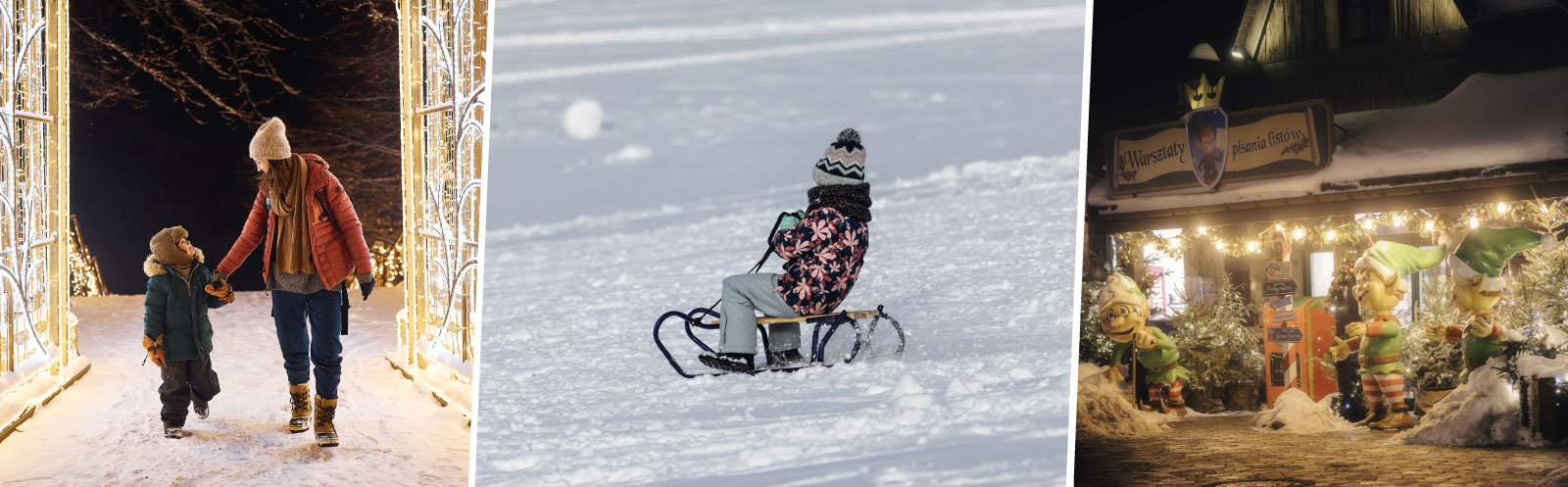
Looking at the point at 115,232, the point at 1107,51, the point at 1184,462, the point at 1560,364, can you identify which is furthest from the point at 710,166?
the point at 115,232

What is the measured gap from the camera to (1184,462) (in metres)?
4.06

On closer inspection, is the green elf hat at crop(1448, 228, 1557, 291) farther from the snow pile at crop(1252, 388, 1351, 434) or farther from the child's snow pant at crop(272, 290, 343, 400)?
the child's snow pant at crop(272, 290, 343, 400)

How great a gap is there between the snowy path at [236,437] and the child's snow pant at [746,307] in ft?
2.87

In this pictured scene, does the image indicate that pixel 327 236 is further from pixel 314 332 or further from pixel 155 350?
pixel 155 350

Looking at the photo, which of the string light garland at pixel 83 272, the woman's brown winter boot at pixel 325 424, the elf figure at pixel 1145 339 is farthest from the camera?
the string light garland at pixel 83 272

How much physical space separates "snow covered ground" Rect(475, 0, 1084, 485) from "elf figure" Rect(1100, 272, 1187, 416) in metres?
0.45

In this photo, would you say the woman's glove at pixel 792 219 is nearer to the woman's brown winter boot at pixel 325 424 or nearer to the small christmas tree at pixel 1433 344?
the woman's brown winter boot at pixel 325 424

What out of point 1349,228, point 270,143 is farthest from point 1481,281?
point 270,143

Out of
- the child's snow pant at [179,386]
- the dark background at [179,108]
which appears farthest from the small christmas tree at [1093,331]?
the dark background at [179,108]

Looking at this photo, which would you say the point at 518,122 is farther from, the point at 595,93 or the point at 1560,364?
the point at 1560,364

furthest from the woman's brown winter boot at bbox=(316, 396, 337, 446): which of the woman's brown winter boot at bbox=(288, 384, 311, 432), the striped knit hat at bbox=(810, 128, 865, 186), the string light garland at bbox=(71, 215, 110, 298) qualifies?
the string light garland at bbox=(71, 215, 110, 298)

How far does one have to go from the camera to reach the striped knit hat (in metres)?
Result: 3.49

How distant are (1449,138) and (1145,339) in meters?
1.21

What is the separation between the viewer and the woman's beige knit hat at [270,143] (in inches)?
121
